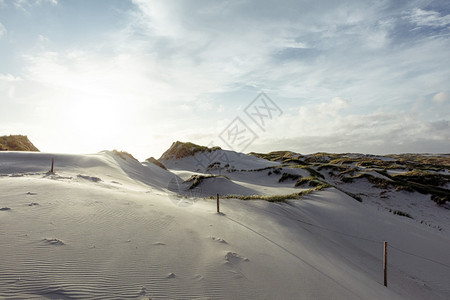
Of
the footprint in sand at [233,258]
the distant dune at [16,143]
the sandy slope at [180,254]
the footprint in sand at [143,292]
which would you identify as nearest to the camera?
the footprint in sand at [143,292]

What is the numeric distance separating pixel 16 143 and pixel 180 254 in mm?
41482

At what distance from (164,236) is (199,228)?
5.61ft

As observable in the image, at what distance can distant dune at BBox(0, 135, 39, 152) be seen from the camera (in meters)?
33.7

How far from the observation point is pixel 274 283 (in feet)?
20.9

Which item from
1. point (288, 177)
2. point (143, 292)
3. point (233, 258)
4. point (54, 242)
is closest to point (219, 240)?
point (233, 258)

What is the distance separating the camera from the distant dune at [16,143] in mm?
33656

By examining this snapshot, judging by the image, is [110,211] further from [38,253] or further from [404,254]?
[404,254]

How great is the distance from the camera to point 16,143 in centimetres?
3516

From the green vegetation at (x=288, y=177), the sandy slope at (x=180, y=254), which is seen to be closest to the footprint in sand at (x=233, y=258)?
the sandy slope at (x=180, y=254)

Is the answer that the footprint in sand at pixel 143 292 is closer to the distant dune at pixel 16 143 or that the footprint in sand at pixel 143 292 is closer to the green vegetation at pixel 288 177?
the green vegetation at pixel 288 177

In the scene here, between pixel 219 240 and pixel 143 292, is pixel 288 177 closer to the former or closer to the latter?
pixel 219 240

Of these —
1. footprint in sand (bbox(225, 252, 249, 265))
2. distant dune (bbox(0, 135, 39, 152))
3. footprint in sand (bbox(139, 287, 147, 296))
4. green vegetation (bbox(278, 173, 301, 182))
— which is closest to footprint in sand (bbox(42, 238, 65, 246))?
footprint in sand (bbox(139, 287, 147, 296))

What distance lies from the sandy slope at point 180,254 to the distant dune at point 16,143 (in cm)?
3034

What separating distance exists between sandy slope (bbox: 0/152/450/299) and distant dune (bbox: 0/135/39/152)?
3034 centimetres
